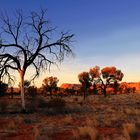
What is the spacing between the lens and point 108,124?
18.9 m

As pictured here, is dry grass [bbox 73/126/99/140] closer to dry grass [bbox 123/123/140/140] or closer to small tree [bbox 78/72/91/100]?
dry grass [bbox 123/123/140/140]

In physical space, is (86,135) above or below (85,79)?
below

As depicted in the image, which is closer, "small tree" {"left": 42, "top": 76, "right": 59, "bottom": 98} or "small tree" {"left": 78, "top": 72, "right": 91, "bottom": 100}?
"small tree" {"left": 78, "top": 72, "right": 91, "bottom": 100}

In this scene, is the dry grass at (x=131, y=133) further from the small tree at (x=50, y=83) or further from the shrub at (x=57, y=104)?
the small tree at (x=50, y=83)

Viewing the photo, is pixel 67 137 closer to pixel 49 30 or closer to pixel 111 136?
pixel 111 136

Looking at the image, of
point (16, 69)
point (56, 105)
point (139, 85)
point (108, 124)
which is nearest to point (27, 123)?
point (108, 124)

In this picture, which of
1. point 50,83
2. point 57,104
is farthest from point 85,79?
point 57,104

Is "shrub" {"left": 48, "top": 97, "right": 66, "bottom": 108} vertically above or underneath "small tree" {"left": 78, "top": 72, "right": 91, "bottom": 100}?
underneath

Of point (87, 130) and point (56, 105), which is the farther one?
point (56, 105)

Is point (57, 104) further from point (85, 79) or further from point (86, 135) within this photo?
point (85, 79)

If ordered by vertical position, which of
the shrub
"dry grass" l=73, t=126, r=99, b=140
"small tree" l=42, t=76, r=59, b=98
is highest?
"small tree" l=42, t=76, r=59, b=98

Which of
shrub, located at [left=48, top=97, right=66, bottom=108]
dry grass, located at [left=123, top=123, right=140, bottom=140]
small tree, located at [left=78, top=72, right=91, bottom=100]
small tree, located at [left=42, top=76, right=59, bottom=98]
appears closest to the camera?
dry grass, located at [left=123, top=123, right=140, bottom=140]

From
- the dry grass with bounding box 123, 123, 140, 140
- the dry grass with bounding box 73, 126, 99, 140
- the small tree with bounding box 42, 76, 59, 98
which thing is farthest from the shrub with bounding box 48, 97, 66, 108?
the small tree with bounding box 42, 76, 59, 98

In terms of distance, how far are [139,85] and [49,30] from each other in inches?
5243
